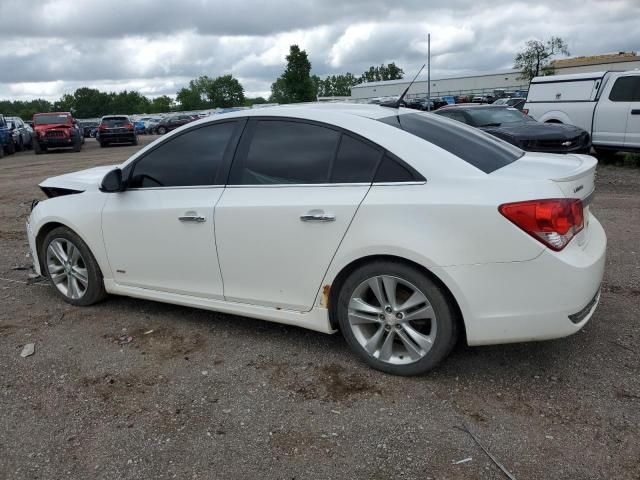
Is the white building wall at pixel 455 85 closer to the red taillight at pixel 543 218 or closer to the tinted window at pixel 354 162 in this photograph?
the tinted window at pixel 354 162

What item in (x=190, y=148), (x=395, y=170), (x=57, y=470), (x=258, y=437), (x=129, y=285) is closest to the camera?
(x=57, y=470)

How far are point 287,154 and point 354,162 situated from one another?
50 cm

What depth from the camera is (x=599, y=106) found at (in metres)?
12.8

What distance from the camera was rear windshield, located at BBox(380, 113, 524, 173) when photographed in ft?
11.2

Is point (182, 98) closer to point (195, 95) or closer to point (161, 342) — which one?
point (195, 95)

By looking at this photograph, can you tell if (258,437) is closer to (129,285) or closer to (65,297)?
(129,285)

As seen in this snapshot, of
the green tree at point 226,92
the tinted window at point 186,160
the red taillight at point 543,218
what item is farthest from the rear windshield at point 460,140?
the green tree at point 226,92

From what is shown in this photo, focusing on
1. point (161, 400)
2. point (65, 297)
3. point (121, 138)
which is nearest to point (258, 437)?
point (161, 400)

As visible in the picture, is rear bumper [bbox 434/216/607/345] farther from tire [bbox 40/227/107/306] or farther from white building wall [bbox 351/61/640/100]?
white building wall [bbox 351/61/640/100]

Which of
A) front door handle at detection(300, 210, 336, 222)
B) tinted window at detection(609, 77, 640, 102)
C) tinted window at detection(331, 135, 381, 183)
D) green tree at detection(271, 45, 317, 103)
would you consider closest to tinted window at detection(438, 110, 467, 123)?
tinted window at detection(609, 77, 640, 102)

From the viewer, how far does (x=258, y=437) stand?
294cm

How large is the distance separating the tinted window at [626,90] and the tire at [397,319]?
1140 cm

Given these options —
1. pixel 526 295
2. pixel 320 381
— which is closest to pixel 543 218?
pixel 526 295

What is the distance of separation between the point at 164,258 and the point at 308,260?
1.23 meters
